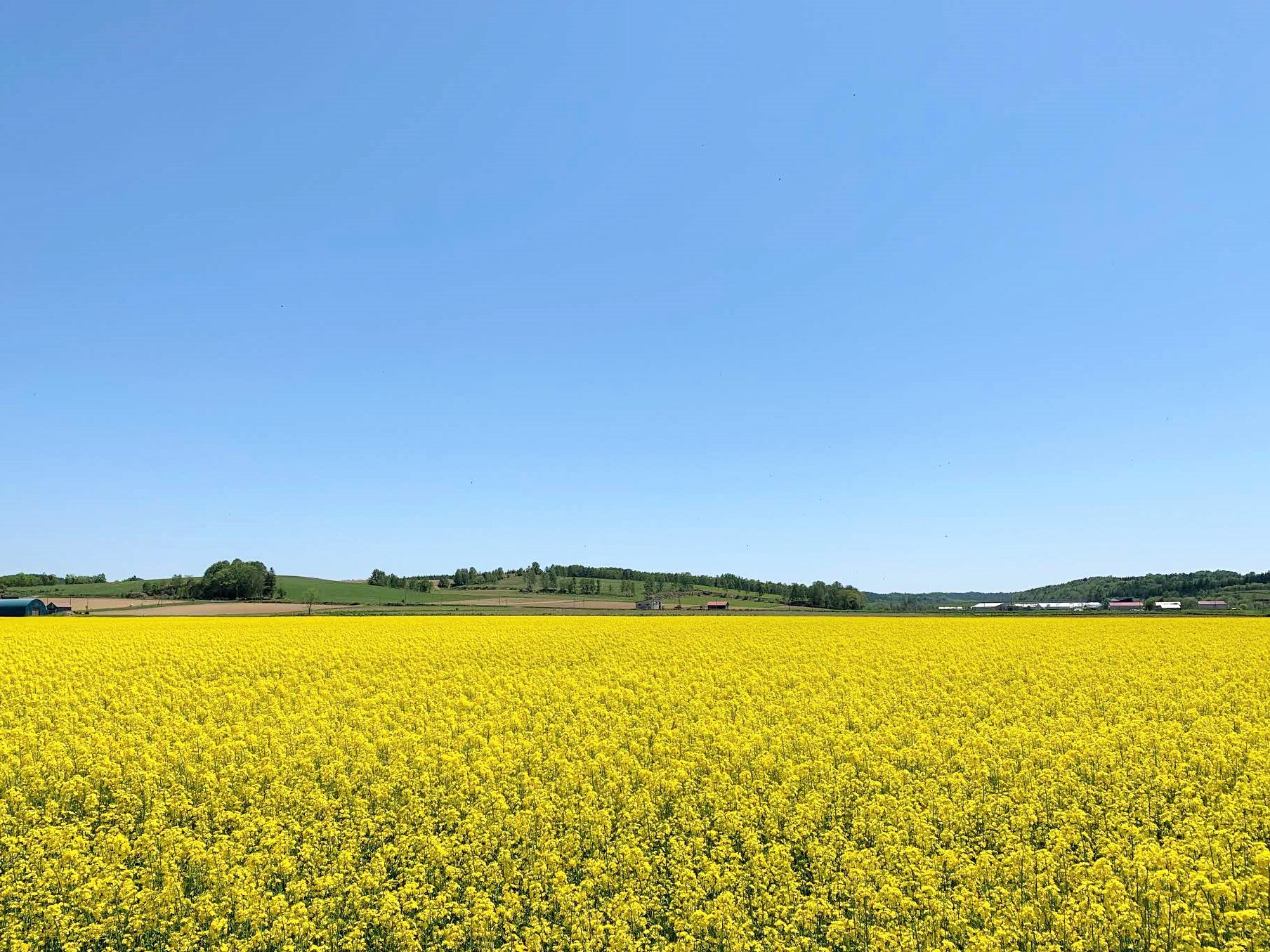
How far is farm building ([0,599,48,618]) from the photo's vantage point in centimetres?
6469

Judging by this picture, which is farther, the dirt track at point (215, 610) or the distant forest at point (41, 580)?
the distant forest at point (41, 580)

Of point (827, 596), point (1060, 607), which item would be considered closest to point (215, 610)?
point (827, 596)

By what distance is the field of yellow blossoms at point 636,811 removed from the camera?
7805mm

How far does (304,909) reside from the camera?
781cm

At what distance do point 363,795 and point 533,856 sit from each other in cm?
431

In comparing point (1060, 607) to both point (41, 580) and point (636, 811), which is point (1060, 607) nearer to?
point (636, 811)

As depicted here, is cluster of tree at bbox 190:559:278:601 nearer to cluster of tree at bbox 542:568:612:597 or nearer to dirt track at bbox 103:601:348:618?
dirt track at bbox 103:601:348:618

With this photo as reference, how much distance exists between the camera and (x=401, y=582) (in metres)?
174

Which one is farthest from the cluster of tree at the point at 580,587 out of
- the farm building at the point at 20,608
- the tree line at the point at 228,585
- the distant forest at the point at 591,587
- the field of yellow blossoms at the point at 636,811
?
the field of yellow blossoms at the point at 636,811

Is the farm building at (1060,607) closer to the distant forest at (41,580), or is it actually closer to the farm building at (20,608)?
the farm building at (20,608)

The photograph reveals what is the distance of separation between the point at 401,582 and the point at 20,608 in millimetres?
109897

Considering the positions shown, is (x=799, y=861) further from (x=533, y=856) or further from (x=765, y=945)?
(x=533, y=856)

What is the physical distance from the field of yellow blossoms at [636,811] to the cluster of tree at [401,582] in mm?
137261

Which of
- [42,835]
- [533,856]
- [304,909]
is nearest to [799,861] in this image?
[533,856]
